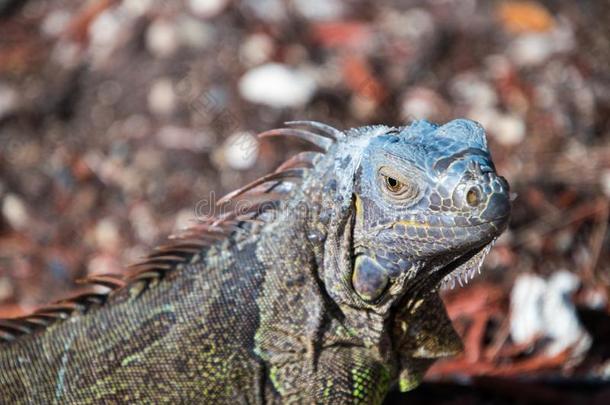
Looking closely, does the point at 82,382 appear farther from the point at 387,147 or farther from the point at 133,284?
the point at 387,147

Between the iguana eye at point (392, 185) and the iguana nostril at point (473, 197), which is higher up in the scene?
the iguana eye at point (392, 185)

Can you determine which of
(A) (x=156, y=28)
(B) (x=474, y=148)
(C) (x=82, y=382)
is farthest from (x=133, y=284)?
(A) (x=156, y=28)

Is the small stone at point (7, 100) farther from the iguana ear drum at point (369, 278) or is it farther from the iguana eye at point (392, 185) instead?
the iguana eye at point (392, 185)

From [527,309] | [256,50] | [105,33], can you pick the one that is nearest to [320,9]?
[256,50]

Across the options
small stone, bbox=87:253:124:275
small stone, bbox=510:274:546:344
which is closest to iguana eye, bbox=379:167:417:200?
small stone, bbox=510:274:546:344

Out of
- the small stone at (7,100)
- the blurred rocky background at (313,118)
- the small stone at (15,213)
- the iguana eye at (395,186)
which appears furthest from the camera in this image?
the small stone at (7,100)

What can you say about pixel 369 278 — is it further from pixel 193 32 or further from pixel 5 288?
pixel 193 32

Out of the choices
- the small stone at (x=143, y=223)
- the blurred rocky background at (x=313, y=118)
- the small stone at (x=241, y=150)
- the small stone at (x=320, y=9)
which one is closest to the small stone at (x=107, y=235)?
the blurred rocky background at (x=313, y=118)
